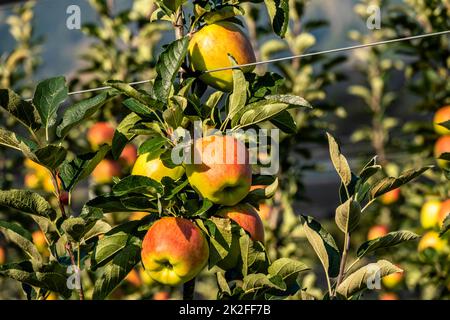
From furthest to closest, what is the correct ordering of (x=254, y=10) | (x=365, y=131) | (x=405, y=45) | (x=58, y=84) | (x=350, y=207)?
(x=365, y=131) → (x=254, y=10) → (x=405, y=45) → (x=58, y=84) → (x=350, y=207)

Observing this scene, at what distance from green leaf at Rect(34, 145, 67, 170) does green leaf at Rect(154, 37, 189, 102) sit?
0.48 feet

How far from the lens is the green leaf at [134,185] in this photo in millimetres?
982

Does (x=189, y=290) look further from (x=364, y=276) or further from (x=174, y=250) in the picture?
(x=364, y=276)

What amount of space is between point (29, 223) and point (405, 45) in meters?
1.44

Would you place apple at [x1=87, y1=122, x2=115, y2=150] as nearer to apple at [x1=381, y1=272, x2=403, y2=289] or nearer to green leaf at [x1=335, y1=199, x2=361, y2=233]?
apple at [x1=381, y1=272, x2=403, y2=289]

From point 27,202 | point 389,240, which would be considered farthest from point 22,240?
point 389,240

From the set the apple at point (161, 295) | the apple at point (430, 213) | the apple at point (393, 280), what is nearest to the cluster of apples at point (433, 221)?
the apple at point (430, 213)

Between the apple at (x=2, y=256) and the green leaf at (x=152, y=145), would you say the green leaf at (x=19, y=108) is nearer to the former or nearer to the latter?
the green leaf at (x=152, y=145)

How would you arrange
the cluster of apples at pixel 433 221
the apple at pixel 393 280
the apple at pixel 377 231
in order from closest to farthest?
the cluster of apples at pixel 433 221
the apple at pixel 393 280
the apple at pixel 377 231

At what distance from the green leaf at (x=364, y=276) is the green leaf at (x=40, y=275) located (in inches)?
14.6

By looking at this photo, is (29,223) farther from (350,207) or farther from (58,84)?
(350,207)

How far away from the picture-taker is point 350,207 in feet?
3.11

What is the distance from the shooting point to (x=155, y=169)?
3.41 ft

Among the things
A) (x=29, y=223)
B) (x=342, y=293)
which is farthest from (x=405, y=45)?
(x=342, y=293)
